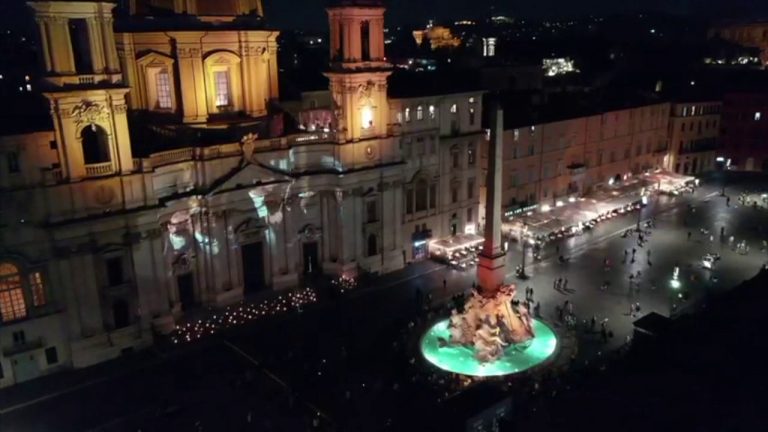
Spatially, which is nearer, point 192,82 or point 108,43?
point 108,43

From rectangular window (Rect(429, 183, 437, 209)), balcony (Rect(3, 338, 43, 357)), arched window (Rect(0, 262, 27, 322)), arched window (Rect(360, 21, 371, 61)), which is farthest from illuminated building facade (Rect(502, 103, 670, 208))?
arched window (Rect(0, 262, 27, 322))

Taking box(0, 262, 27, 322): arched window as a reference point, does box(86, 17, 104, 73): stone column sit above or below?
above

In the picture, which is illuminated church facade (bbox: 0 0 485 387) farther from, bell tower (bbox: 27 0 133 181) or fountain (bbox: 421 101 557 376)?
fountain (bbox: 421 101 557 376)

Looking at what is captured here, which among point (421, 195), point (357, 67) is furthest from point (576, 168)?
point (357, 67)

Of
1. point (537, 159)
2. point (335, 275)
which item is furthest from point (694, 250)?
point (335, 275)

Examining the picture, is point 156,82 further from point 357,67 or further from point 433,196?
point 433,196

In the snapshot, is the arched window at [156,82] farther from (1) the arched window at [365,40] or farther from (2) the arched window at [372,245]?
(2) the arched window at [372,245]
